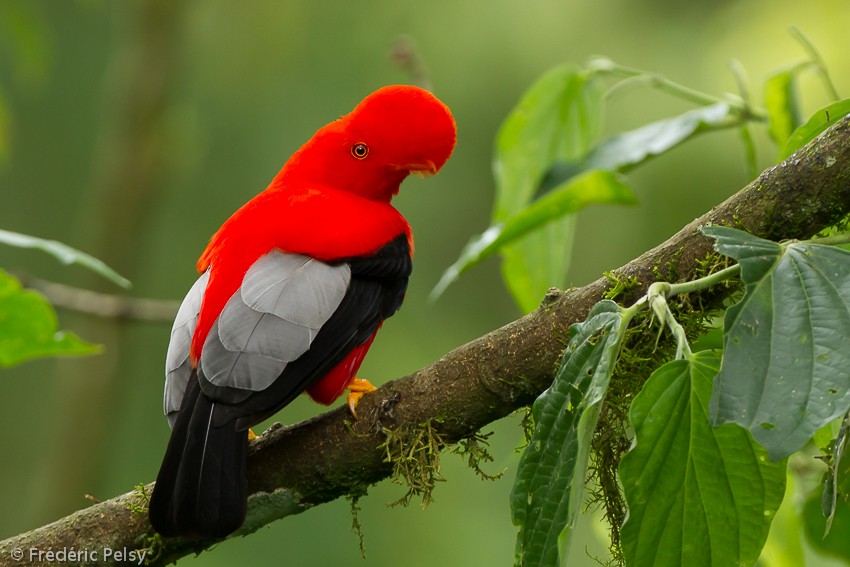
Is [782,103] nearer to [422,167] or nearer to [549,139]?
[549,139]

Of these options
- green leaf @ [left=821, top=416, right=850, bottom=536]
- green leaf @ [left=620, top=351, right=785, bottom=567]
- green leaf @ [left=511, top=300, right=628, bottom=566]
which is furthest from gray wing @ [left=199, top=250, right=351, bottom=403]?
green leaf @ [left=821, top=416, right=850, bottom=536]

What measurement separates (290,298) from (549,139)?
33.9 inches

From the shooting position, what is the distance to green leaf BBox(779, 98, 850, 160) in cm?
169

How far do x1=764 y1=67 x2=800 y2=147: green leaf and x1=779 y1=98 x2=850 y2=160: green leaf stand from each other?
42 cm

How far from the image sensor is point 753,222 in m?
1.70

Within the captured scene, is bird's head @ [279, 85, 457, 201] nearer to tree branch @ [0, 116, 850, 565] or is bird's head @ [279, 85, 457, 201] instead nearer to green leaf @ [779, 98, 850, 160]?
tree branch @ [0, 116, 850, 565]

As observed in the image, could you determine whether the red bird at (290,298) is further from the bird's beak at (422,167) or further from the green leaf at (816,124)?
the green leaf at (816,124)

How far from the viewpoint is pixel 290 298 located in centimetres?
220

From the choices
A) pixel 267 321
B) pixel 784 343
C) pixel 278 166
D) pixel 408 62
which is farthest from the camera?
pixel 278 166

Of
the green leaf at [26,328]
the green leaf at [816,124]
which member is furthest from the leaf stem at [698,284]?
the green leaf at [26,328]

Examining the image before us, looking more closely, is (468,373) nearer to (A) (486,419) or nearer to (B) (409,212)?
(A) (486,419)

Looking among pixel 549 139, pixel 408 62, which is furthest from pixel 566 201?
pixel 408 62

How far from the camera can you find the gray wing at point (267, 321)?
2049mm

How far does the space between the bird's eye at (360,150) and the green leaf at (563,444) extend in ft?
4.81
